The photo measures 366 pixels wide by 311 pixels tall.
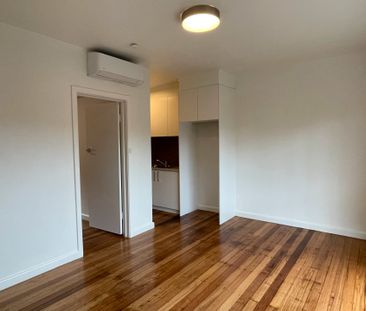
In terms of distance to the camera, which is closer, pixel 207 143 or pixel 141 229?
pixel 141 229

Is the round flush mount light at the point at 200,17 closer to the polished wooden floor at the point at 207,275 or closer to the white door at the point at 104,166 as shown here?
the white door at the point at 104,166

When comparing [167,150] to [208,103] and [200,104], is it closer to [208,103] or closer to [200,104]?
[200,104]

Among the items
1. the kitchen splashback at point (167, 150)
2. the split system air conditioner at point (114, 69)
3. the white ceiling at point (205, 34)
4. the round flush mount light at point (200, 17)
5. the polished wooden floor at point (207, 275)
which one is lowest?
the polished wooden floor at point (207, 275)

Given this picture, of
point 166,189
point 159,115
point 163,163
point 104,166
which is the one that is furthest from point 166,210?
point 159,115

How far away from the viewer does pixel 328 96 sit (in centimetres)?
357

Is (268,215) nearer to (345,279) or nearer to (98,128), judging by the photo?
(345,279)

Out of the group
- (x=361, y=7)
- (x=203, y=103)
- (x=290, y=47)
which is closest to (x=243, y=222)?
(x=203, y=103)

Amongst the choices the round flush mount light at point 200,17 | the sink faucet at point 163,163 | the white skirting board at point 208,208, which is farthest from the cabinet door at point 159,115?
the round flush mount light at point 200,17

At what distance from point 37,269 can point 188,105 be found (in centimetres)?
306

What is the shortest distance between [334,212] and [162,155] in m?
3.30

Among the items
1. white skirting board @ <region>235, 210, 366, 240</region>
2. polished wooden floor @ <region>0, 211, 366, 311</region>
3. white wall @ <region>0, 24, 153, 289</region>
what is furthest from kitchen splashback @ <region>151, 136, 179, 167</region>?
white wall @ <region>0, 24, 153, 289</region>

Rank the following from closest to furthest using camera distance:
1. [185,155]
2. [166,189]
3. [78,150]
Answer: [78,150] → [185,155] → [166,189]

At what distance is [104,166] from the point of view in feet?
12.5

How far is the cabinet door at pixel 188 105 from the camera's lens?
4.25m
